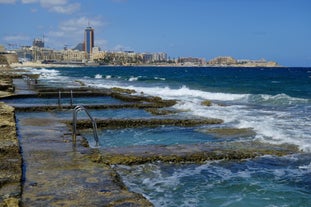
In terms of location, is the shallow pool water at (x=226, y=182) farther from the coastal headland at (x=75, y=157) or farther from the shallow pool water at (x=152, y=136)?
the shallow pool water at (x=152, y=136)

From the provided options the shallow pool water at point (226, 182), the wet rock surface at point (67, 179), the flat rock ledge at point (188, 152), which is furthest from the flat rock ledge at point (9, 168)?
the shallow pool water at point (226, 182)

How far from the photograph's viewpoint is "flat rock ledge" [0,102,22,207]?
6285 millimetres

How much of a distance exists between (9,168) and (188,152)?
4613mm

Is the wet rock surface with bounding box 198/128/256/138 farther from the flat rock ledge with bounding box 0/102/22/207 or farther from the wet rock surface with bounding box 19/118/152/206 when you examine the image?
the flat rock ledge with bounding box 0/102/22/207

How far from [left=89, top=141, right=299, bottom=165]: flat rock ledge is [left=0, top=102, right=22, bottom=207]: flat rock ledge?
5.52ft

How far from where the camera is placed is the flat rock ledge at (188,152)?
9.93 m

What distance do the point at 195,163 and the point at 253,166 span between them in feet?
4.52

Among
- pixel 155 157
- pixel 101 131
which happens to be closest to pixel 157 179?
pixel 155 157

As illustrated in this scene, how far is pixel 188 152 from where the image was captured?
1060 cm

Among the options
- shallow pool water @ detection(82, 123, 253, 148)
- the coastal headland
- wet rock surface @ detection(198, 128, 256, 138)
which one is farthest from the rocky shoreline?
wet rock surface @ detection(198, 128, 256, 138)

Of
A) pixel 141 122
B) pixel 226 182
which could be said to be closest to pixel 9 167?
pixel 226 182

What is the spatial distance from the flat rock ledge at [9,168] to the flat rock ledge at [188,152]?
5.52 feet

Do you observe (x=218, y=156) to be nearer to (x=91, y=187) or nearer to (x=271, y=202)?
(x=271, y=202)

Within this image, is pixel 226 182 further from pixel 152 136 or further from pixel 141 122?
pixel 141 122
